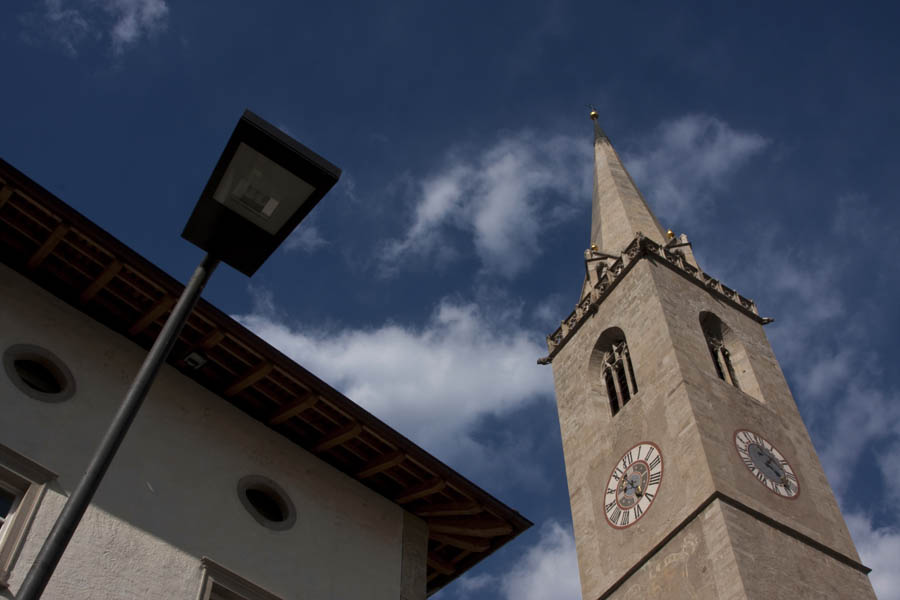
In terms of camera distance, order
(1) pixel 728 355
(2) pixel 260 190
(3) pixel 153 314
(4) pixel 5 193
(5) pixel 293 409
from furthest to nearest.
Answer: (1) pixel 728 355 → (5) pixel 293 409 → (3) pixel 153 314 → (4) pixel 5 193 → (2) pixel 260 190

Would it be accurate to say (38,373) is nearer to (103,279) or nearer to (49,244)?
(103,279)

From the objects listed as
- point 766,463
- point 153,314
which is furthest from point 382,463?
point 766,463

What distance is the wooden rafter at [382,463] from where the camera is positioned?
1152 centimetres

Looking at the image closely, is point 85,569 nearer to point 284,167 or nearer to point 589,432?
point 284,167

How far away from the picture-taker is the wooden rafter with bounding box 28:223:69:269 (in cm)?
977

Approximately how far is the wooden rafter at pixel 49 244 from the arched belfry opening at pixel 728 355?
22.8m

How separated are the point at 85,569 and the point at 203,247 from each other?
3924mm

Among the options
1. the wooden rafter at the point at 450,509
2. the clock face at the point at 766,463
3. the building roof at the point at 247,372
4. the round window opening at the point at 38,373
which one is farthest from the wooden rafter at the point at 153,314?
the clock face at the point at 766,463

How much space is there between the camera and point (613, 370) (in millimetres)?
31453

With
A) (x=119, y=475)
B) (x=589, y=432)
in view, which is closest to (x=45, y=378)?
(x=119, y=475)

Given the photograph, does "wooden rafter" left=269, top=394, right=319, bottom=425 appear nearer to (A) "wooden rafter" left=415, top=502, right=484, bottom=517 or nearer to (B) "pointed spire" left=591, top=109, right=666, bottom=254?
(A) "wooden rafter" left=415, top=502, right=484, bottom=517

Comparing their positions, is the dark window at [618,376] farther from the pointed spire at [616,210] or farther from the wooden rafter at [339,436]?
the wooden rafter at [339,436]

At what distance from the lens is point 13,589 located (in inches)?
307

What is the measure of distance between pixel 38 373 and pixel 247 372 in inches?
88.6
